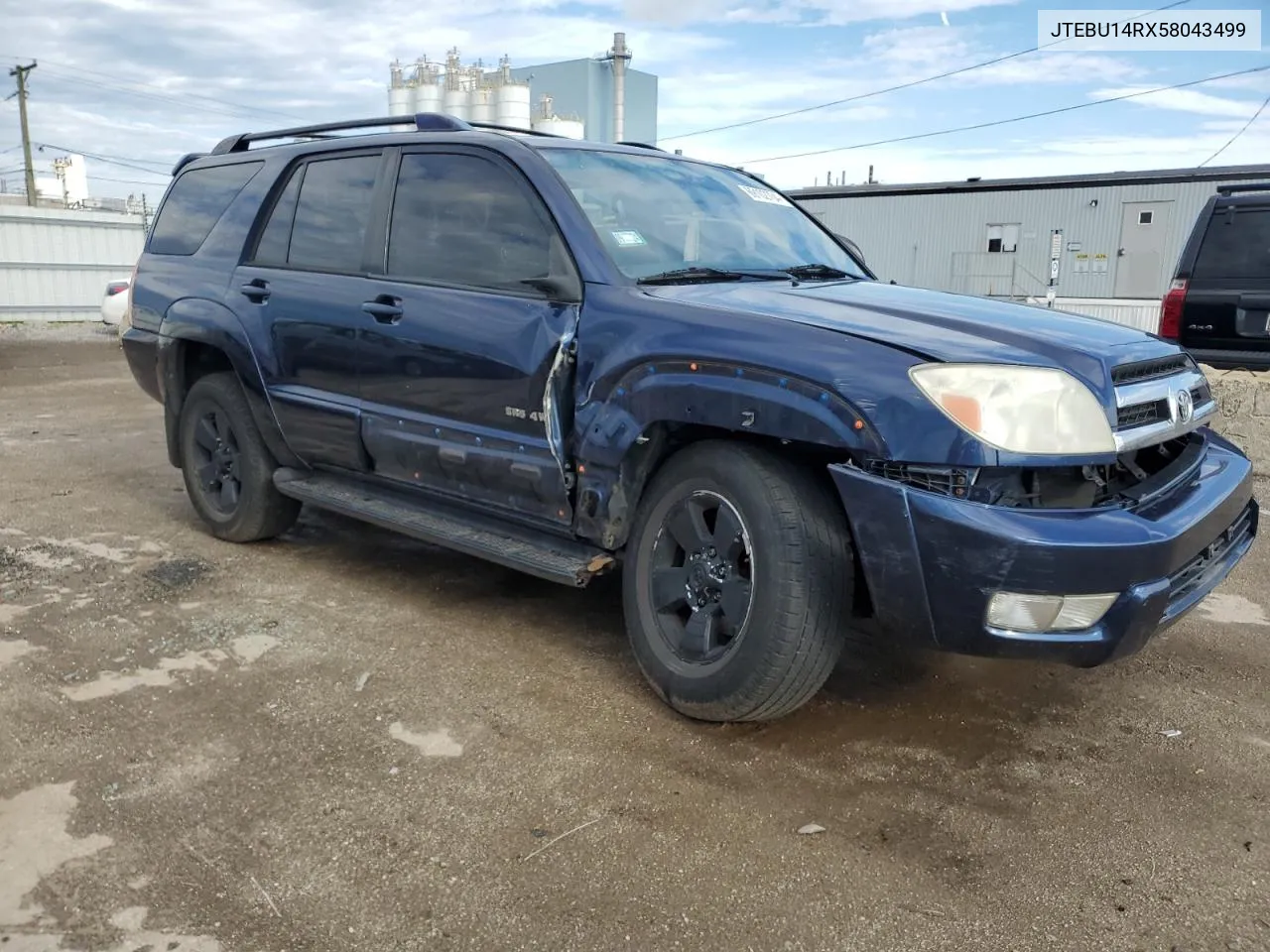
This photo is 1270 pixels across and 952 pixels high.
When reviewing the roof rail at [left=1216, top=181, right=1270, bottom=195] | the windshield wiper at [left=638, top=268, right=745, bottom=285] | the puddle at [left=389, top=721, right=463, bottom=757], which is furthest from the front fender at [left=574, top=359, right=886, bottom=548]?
the roof rail at [left=1216, top=181, right=1270, bottom=195]

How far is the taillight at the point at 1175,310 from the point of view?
8.65 meters

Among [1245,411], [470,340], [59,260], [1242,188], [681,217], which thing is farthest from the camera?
[59,260]

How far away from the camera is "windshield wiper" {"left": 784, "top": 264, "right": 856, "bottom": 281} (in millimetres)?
4055

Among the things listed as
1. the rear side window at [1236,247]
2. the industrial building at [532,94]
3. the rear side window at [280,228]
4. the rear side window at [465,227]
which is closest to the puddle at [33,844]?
the rear side window at [465,227]

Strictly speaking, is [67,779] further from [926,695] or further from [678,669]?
[926,695]

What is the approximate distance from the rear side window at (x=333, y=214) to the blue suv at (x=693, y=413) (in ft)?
0.05

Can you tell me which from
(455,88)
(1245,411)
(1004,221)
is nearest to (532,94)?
(455,88)

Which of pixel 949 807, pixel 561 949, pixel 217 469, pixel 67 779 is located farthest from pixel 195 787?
pixel 217 469

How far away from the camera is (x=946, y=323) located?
3135mm

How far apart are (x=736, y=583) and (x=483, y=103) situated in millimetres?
27339

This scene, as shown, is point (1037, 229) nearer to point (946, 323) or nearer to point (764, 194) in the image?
point (764, 194)

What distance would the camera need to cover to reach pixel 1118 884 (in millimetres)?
2537

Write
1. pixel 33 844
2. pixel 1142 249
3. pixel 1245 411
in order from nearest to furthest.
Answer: pixel 33 844 < pixel 1245 411 < pixel 1142 249

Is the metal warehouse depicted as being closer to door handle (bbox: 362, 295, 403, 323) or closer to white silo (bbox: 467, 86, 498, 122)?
white silo (bbox: 467, 86, 498, 122)
